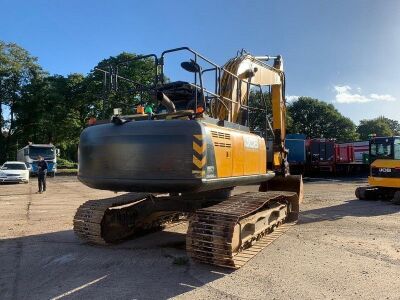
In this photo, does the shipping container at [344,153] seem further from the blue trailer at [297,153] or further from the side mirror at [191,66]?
the side mirror at [191,66]

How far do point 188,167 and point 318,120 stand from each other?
7374 cm

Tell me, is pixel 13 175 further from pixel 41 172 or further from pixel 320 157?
pixel 320 157

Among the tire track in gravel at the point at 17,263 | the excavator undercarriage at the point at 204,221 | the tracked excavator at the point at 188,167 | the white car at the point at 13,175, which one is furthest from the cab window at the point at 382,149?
the white car at the point at 13,175

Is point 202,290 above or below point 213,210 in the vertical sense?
below

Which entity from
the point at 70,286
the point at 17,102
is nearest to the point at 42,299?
the point at 70,286

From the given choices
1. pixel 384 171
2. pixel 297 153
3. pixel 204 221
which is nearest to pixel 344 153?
pixel 297 153

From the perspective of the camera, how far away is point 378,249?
25.0 ft

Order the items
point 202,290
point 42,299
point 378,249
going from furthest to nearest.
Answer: point 378,249 < point 202,290 < point 42,299

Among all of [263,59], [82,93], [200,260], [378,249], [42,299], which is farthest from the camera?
[82,93]

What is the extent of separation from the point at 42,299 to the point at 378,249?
221 inches

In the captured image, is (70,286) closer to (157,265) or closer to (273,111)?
(157,265)

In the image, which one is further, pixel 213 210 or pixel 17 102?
pixel 17 102

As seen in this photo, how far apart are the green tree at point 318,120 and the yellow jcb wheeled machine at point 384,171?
199 feet

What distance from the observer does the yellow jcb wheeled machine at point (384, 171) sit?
47.4ft
